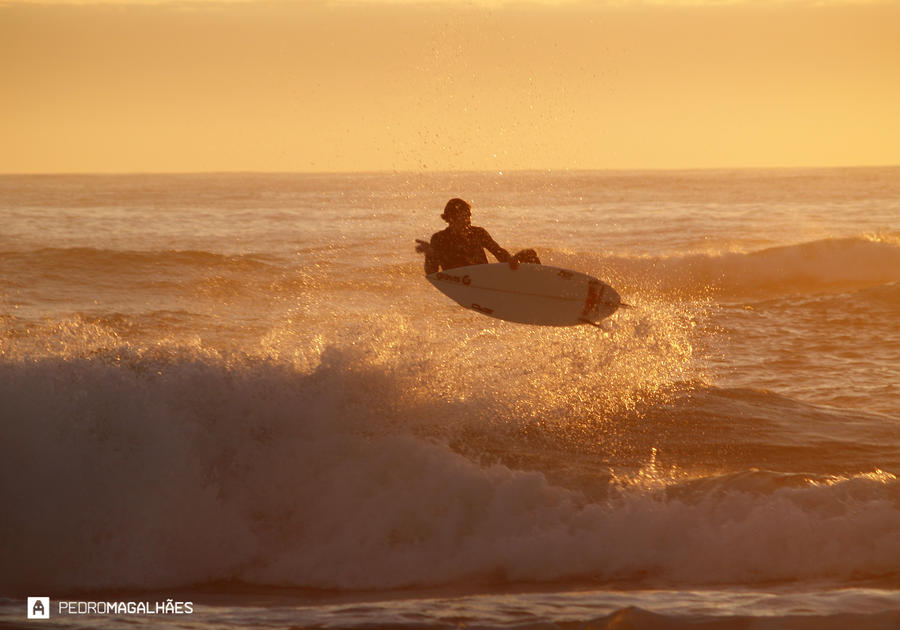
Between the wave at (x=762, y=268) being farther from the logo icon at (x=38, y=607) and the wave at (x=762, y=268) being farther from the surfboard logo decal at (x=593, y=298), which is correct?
the logo icon at (x=38, y=607)

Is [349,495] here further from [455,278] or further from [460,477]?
[455,278]

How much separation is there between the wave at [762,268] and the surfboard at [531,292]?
52.6 ft

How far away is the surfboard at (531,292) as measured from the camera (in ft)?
38.0

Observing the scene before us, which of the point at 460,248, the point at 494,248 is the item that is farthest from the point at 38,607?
the point at 494,248

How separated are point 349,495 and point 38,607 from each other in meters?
2.78

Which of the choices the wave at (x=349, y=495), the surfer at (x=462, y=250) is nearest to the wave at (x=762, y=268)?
the surfer at (x=462, y=250)

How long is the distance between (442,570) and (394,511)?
877 millimetres

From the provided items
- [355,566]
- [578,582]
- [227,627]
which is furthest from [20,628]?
[578,582]

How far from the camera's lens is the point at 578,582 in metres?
7.43

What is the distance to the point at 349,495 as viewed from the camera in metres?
8.73

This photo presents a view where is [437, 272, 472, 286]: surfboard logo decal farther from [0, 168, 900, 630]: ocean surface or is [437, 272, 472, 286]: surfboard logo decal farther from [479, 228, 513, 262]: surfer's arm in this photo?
[0, 168, 900, 630]: ocean surface

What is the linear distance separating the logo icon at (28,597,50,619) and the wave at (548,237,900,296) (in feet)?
73.4

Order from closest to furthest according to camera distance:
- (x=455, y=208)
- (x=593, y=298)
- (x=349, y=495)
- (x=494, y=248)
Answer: (x=349, y=495) < (x=455, y=208) < (x=494, y=248) < (x=593, y=298)

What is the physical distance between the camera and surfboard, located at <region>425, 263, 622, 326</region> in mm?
11586
